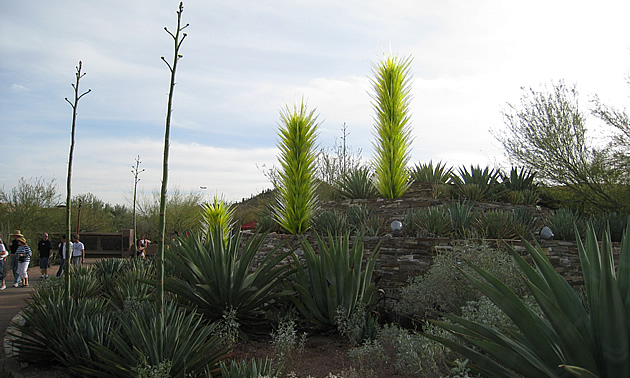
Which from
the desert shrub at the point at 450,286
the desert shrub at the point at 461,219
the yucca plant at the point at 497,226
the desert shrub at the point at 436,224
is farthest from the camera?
the desert shrub at the point at 461,219

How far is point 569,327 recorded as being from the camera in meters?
2.26

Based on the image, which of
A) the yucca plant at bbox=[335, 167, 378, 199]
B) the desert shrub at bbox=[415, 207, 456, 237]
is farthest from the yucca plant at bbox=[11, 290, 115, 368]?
the yucca plant at bbox=[335, 167, 378, 199]

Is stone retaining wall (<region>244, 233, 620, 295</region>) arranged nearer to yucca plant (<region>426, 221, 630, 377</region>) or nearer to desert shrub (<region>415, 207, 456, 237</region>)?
desert shrub (<region>415, 207, 456, 237</region>)

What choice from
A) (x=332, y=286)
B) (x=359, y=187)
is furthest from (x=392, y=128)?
(x=332, y=286)

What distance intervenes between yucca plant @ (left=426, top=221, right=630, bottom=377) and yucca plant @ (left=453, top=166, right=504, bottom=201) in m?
9.51

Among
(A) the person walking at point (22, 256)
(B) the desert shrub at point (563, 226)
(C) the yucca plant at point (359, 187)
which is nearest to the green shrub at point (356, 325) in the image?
(B) the desert shrub at point (563, 226)

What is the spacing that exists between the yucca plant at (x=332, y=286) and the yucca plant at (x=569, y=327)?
8.81 ft

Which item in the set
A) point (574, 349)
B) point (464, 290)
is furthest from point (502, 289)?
point (464, 290)

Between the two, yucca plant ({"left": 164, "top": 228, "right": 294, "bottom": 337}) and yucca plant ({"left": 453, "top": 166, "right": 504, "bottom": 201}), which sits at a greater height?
yucca plant ({"left": 453, "top": 166, "right": 504, "bottom": 201})

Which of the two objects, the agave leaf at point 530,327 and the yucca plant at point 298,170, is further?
the yucca plant at point 298,170

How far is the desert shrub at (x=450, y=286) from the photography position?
203 inches

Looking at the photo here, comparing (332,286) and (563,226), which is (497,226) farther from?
(332,286)

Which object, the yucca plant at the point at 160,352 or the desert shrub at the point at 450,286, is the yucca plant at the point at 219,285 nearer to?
the yucca plant at the point at 160,352

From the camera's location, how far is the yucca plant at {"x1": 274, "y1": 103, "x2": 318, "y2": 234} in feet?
31.1
